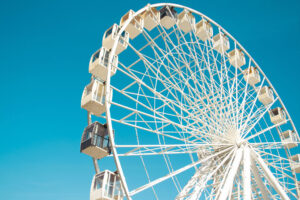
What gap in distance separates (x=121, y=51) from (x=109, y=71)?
142 centimetres

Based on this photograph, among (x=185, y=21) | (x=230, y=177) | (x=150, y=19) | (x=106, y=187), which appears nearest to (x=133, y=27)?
(x=150, y=19)

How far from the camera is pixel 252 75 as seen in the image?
1438 cm

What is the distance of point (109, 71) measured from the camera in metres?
8.39

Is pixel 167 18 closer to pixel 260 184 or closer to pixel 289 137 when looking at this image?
pixel 260 184

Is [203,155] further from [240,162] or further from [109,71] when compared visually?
[109,71]

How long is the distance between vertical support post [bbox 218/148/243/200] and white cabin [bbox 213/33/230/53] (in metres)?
5.18

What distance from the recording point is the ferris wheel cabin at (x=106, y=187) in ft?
26.8

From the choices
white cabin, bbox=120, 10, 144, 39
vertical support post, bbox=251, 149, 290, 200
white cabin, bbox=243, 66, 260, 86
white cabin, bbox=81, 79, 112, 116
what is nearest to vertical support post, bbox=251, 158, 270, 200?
vertical support post, bbox=251, 149, 290, 200

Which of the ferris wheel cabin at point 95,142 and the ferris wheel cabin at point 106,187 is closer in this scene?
the ferris wheel cabin at point 106,187

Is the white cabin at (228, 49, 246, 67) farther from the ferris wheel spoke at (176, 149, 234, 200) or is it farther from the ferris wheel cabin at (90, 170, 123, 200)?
the ferris wheel cabin at (90, 170, 123, 200)

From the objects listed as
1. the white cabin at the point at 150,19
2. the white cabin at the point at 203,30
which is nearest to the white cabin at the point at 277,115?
the white cabin at the point at 203,30

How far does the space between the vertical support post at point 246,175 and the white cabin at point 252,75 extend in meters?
5.32

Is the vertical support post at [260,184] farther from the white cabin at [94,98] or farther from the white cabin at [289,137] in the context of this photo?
the white cabin at [289,137]

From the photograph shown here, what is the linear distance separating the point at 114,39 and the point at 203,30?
4954mm
